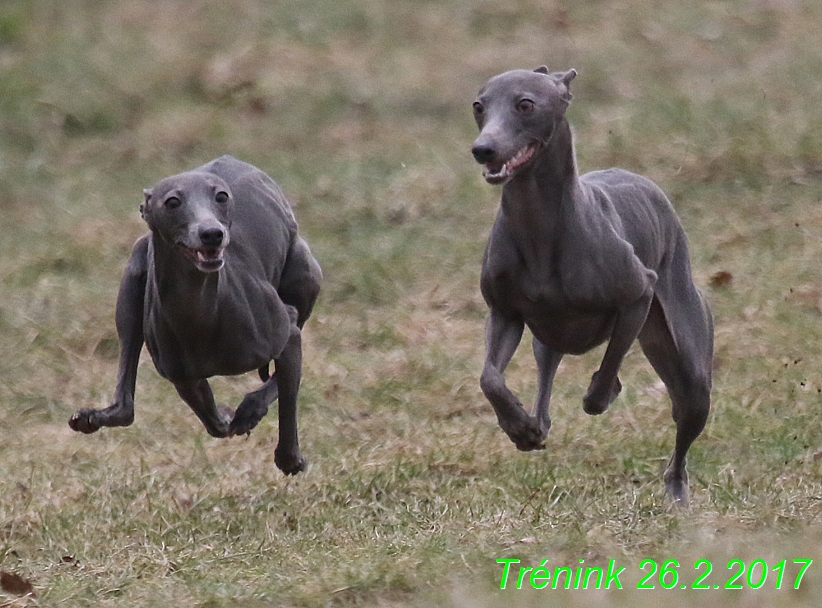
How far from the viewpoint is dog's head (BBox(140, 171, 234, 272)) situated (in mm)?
5934

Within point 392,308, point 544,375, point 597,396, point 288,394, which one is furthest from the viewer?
point 392,308

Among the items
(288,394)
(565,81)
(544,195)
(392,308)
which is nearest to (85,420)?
(288,394)

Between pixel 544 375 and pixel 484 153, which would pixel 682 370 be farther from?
pixel 484 153

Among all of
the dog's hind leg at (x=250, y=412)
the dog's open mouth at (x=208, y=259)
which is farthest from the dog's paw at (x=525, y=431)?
the dog's open mouth at (x=208, y=259)

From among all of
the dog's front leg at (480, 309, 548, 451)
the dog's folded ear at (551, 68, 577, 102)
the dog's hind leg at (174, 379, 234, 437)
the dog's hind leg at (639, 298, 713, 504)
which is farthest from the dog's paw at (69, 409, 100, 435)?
the dog's hind leg at (639, 298, 713, 504)

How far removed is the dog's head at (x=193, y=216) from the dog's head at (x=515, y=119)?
0.96 metres

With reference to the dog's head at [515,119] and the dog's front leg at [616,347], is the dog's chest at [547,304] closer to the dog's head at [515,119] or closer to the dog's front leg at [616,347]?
the dog's front leg at [616,347]

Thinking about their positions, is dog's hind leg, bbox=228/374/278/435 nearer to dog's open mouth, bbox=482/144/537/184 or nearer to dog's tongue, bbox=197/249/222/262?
dog's tongue, bbox=197/249/222/262

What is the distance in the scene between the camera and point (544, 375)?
23.3ft

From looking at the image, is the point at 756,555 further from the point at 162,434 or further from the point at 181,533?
the point at 162,434

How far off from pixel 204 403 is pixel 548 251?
156 centimetres

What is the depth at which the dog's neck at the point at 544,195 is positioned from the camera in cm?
625

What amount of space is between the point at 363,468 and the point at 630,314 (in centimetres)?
196

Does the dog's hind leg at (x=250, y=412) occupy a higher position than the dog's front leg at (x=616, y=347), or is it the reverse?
the dog's front leg at (x=616, y=347)
